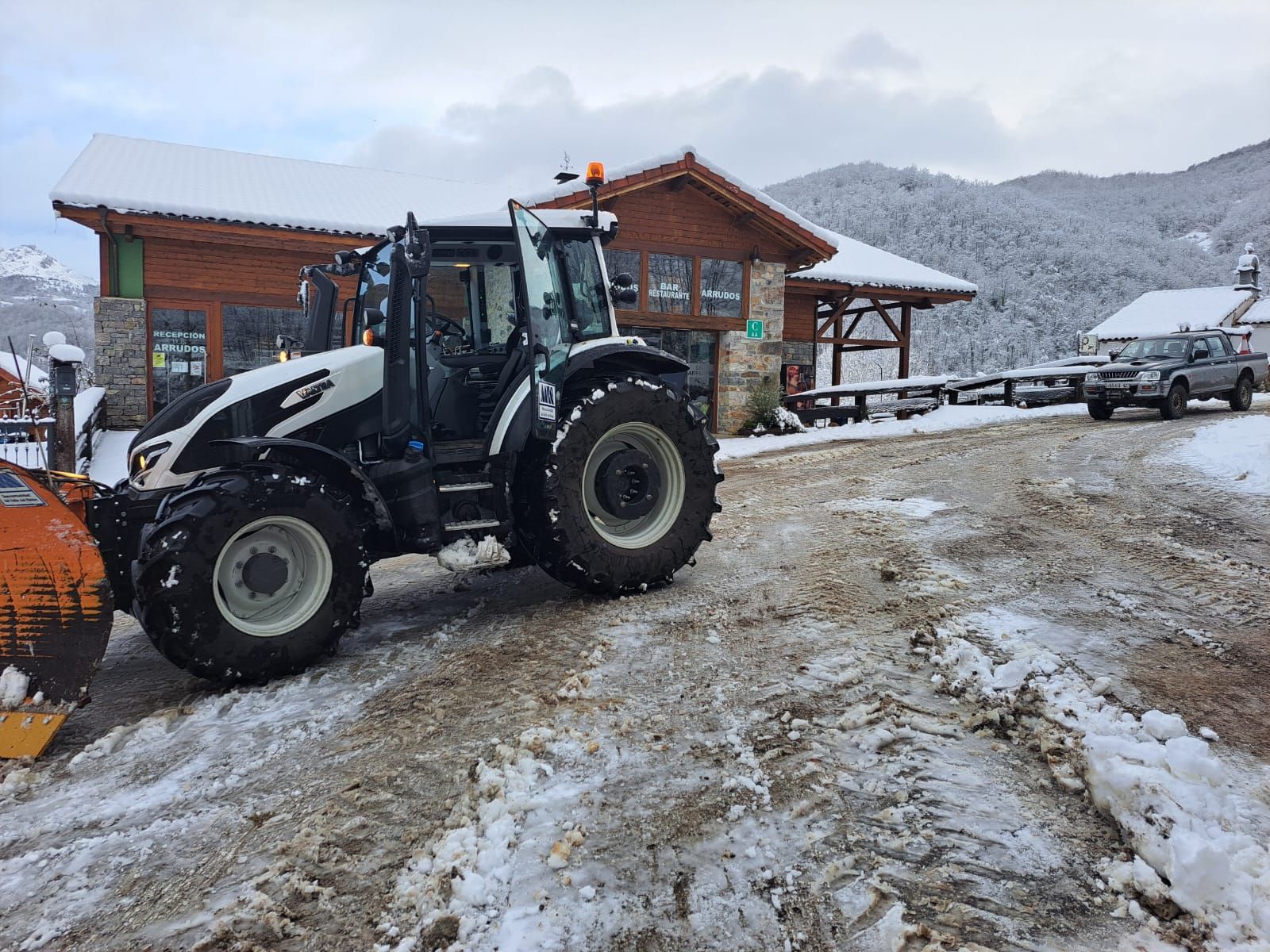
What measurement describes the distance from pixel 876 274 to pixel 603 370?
16281mm

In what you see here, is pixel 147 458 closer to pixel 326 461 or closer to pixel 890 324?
pixel 326 461

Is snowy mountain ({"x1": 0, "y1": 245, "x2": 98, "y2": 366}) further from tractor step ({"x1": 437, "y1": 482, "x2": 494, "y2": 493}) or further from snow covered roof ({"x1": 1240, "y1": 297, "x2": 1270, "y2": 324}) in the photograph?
snow covered roof ({"x1": 1240, "y1": 297, "x2": 1270, "y2": 324})

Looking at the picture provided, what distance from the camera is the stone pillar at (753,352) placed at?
1598 centimetres

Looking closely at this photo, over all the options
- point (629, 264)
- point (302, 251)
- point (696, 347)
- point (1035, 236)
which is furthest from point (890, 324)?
point (1035, 236)

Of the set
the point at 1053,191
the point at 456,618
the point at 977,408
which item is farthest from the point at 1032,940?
the point at 1053,191

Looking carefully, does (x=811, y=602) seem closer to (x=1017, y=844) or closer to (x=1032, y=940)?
(x=1017, y=844)

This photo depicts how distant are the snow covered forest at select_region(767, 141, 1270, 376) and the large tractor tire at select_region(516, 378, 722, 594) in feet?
171

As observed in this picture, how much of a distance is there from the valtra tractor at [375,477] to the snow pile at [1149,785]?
2.24 metres

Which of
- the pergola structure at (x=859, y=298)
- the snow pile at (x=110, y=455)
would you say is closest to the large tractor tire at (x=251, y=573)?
the snow pile at (x=110, y=455)

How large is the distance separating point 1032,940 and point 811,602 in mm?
2568

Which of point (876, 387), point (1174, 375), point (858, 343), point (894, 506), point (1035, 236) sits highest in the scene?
point (1035, 236)

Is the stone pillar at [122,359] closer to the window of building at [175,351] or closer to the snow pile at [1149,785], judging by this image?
the window of building at [175,351]

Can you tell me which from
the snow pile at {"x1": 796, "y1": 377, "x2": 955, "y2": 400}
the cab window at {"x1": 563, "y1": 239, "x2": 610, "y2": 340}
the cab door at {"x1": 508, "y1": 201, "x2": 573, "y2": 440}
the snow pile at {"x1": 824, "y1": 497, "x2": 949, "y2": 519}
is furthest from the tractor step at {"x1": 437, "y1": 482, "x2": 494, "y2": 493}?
the snow pile at {"x1": 796, "y1": 377, "x2": 955, "y2": 400}

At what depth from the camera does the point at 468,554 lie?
4.25 meters
